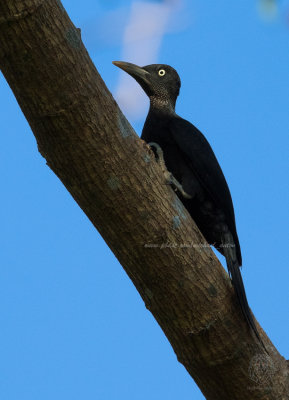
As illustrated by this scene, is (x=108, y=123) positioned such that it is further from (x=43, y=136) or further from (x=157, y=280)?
(x=157, y=280)

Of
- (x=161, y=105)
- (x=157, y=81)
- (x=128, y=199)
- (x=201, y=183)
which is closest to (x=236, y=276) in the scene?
(x=201, y=183)

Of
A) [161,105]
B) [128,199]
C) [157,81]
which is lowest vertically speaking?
[128,199]

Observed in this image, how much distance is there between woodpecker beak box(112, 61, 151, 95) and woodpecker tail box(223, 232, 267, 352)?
1.37 meters

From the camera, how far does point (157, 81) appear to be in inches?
179

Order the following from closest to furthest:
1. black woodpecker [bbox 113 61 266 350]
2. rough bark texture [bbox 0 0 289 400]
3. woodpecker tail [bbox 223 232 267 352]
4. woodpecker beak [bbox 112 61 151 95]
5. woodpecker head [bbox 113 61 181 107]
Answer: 1. rough bark texture [bbox 0 0 289 400]
2. woodpecker tail [bbox 223 232 267 352]
3. black woodpecker [bbox 113 61 266 350]
4. woodpecker beak [bbox 112 61 151 95]
5. woodpecker head [bbox 113 61 181 107]

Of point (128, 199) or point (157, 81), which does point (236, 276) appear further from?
point (157, 81)

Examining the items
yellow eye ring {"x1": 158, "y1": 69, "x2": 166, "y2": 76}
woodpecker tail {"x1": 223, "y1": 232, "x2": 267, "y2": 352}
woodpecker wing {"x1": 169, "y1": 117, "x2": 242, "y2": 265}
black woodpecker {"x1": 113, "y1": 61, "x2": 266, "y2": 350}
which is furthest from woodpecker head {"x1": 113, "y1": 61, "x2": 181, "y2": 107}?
woodpecker tail {"x1": 223, "y1": 232, "x2": 267, "y2": 352}

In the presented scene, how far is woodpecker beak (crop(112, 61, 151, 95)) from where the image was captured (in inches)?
170

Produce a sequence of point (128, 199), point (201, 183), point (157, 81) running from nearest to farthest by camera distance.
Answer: point (128, 199) → point (201, 183) → point (157, 81)

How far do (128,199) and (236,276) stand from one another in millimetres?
921

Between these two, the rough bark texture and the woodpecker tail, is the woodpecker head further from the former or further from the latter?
the rough bark texture

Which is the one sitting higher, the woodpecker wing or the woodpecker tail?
the woodpecker wing

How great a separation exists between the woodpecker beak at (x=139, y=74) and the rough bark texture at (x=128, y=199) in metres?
1.66

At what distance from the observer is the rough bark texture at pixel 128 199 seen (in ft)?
8.01
